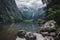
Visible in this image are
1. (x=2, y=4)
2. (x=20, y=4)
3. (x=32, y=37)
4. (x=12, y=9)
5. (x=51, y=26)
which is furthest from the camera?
(x=20, y=4)

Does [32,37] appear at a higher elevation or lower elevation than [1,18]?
higher

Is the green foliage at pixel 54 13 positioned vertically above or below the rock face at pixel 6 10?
above

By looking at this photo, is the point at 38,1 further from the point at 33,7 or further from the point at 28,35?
the point at 28,35

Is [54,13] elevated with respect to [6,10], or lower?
elevated

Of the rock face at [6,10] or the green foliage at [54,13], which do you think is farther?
the rock face at [6,10]

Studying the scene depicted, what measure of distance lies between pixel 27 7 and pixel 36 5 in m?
2.76

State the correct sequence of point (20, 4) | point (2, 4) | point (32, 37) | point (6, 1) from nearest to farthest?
point (32, 37)
point (2, 4)
point (6, 1)
point (20, 4)

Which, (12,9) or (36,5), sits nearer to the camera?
(12,9)

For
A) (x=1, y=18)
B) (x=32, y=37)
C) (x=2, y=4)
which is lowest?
(x=1, y=18)

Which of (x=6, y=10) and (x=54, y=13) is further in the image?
(x=6, y=10)

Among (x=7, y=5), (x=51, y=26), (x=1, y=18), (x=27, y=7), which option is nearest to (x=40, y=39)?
(x=51, y=26)

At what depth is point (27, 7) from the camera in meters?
42.0

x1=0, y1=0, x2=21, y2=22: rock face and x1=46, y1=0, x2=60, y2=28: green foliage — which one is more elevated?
x1=46, y1=0, x2=60, y2=28: green foliage

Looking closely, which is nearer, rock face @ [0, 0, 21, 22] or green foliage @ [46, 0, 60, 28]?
green foliage @ [46, 0, 60, 28]
